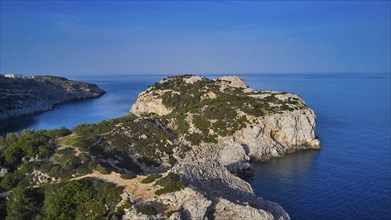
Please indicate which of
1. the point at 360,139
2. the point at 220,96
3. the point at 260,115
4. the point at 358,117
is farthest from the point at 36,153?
the point at 358,117

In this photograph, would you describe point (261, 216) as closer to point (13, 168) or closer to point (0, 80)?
point (13, 168)

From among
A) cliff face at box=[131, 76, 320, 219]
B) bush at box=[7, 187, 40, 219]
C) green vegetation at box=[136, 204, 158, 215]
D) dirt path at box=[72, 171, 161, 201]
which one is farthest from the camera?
cliff face at box=[131, 76, 320, 219]

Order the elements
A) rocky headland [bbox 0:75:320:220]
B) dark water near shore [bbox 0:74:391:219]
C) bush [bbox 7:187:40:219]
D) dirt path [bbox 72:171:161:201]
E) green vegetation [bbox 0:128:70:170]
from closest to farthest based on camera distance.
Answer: bush [bbox 7:187:40:219]
rocky headland [bbox 0:75:320:220]
dirt path [bbox 72:171:161:201]
green vegetation [bbox 0:128:70:170]
dark water near shore [bbox 0:74:391:219]

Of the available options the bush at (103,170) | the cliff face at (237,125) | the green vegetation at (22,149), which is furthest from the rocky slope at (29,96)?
the bush at (103,170)

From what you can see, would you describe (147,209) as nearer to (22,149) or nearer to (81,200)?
(81,200)

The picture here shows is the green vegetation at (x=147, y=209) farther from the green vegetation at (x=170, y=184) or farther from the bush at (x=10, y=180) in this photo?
the bush at (x=10, y=180)

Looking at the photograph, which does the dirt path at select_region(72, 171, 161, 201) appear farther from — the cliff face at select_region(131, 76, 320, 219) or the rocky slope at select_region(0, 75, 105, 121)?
the rocky slope at select_region(0, 75, 105, 121)

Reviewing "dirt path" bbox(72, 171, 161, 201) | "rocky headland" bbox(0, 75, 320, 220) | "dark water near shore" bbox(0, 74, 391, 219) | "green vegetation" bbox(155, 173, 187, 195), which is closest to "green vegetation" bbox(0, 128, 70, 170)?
"rocky headland" bbox(0, 75, 320, 220)
